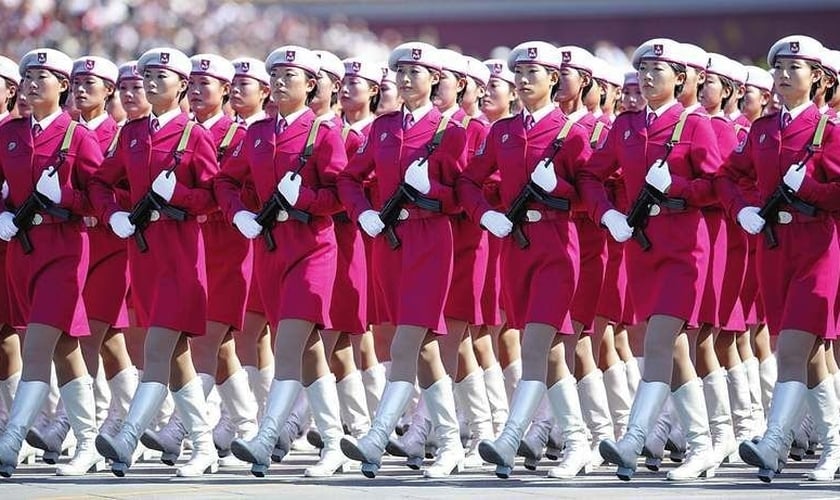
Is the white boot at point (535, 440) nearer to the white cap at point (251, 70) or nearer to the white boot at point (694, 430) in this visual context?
the white boot at point (694, 430)

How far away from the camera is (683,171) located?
480 inches

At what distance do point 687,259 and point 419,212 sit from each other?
1.43 meters

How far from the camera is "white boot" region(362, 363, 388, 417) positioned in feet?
45.4

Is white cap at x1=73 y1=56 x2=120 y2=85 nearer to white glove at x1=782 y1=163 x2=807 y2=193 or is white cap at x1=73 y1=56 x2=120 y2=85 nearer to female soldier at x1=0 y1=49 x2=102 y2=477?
female soldier at x1=0 y1=49 x2=102 y2=477

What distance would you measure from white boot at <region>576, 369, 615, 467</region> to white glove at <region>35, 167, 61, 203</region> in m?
2.97

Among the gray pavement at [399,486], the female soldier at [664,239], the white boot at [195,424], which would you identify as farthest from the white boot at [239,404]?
the female soldier at [664,239]

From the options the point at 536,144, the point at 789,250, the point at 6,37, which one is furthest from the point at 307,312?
the point at 6,37

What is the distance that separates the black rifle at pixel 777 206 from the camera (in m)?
11.8

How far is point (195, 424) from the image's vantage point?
12.5m

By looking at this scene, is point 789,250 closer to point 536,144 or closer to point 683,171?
point 683,171

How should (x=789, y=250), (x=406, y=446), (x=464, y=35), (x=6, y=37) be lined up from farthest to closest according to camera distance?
(x=464, y=35)
(x=6, y=37)
(x=406, y=446)
(x=789, y=250)

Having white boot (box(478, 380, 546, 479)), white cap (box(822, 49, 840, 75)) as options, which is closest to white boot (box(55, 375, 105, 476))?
white boot (box(478, 380, 546, 479))

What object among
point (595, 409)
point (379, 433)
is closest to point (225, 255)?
point (379, 433)

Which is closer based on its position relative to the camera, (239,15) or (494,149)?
(494,149)
